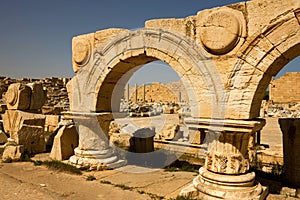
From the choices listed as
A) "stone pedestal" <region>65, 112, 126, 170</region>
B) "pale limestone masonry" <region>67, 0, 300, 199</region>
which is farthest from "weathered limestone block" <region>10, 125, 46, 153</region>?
"pale limestone masonry" <region>67, 0, 300, 199</region>

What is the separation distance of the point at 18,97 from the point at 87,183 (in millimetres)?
4421

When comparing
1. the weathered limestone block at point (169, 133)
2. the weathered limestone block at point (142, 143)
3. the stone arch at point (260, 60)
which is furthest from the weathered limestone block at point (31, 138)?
the stone arch at point (260, 60)

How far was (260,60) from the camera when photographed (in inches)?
139

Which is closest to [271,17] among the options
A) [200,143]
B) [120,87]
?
[120,87]

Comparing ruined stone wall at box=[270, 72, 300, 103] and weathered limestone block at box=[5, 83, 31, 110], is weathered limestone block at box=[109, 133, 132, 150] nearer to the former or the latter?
weathered limestone block at box=[5, 83, 31, 110]

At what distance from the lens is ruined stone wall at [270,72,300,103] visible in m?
26.0

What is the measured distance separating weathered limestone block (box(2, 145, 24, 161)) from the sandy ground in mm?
346

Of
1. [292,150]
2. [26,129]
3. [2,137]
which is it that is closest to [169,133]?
[26,129]

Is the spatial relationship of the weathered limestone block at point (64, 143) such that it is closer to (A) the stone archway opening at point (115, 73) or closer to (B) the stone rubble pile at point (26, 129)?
(B) the stone rubble pile at point (26, 129)

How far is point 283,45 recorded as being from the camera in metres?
3.35

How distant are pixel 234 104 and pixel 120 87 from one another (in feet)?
9.78

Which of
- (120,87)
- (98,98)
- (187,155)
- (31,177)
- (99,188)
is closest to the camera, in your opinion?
(99,188)

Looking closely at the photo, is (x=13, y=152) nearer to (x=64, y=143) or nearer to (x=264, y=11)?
(x=64, y=143)

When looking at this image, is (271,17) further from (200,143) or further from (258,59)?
(200,143)
